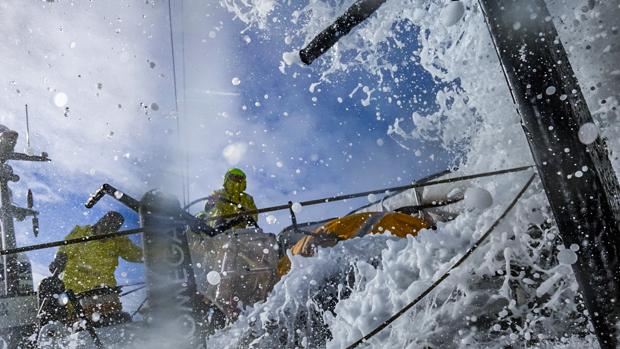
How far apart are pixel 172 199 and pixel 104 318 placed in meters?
4.53

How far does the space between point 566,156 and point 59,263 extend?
6.77 meters

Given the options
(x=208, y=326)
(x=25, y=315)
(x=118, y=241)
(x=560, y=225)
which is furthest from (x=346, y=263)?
(x=25, y=315)

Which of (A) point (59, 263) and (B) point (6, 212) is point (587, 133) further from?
(B) point (6, 212)

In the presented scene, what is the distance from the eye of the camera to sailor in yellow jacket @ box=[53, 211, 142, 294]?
6.84m

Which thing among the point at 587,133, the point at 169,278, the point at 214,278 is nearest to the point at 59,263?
the point at 214,278

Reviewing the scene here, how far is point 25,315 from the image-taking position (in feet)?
22.5

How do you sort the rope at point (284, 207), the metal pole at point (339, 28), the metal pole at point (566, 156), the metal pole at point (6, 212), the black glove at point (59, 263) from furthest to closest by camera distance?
the metal pole at point (6, 212) < the black glove at point (59, 263) < the rope at point (284, 207) < the metal pole at point (339, 28) < the metal pole at point (566, 156)

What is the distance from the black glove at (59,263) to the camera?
19.9 feet

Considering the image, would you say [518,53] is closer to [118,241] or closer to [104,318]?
[104,318]

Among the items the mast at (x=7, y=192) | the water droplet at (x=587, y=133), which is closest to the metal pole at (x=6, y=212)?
the mast at (x=7, y=192)

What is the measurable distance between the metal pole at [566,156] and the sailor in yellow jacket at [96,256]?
6176 mm

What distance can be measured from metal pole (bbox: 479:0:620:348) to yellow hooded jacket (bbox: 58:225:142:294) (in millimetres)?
6310

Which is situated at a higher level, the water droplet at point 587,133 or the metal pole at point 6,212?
the metal pole at point 6,212

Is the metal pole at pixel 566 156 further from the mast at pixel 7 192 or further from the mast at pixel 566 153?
the mast at pixel 7 192
